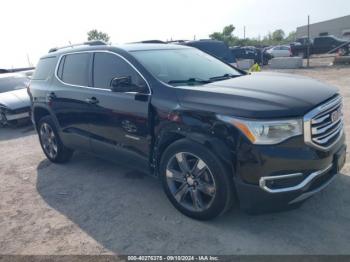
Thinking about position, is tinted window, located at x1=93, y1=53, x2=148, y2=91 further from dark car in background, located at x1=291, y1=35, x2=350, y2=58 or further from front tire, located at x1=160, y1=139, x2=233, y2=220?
dark car in background, located at x1=291, y1=35, x2=350, y2=58

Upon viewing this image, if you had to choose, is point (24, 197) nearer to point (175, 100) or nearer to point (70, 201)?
point (70, 201)

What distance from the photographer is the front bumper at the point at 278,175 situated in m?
3.00

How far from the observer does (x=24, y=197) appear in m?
4.77

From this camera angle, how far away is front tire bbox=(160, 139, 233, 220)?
3.27 m

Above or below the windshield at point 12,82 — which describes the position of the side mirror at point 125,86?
above

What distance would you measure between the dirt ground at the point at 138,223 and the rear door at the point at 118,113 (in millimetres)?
579

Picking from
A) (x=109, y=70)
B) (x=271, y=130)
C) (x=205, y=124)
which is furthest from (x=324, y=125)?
(x=109, y=70)

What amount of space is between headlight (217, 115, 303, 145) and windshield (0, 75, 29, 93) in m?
9.49

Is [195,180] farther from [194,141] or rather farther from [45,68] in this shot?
[45,68]

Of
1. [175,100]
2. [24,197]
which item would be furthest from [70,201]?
[175,100]

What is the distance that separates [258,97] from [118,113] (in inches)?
69.5

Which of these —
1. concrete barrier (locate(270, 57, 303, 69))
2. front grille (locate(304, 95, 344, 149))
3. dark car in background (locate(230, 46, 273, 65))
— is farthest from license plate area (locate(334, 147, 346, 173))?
dark car in background (locate(230, 46, 273, 65))

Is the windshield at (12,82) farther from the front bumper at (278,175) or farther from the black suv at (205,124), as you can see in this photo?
the front bumper at (278,175)

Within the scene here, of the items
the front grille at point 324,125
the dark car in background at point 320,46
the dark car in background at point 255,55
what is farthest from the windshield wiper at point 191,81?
the dark car in background at point 320,46
